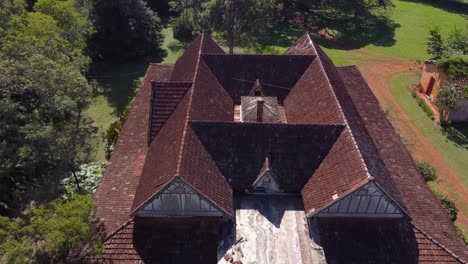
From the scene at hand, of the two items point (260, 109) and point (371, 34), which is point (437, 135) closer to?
point (260, 109)

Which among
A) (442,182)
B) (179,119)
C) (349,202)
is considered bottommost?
(442,182)

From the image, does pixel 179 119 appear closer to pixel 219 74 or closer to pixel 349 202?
pixel 219 74

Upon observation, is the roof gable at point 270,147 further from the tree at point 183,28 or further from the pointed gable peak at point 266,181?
the tree at point 183,28

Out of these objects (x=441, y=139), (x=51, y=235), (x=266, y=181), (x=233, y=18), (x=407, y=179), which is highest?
(x=233, y=18)

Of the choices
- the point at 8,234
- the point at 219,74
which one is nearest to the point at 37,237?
the point at 8,234

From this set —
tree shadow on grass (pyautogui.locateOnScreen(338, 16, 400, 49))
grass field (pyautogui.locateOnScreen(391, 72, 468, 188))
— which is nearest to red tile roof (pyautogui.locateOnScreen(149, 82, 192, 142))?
grass field (pyautogui.locateOnScreen(391, 72, 468, 188))

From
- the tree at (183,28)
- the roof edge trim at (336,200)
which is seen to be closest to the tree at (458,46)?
the tree at (183,28)

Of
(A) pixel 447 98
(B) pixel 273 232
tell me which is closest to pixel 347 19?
(A) pixel 447 98
